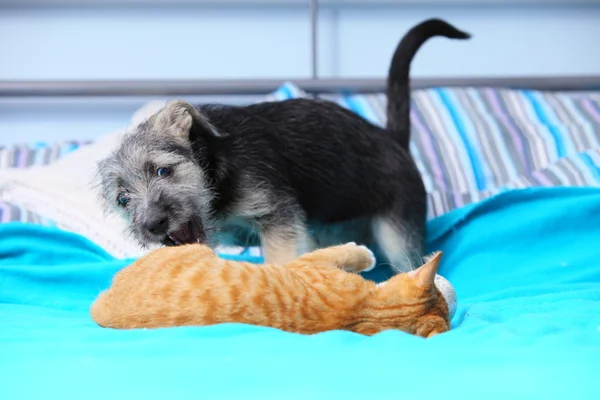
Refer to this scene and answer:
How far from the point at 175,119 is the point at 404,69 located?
2.92 ft

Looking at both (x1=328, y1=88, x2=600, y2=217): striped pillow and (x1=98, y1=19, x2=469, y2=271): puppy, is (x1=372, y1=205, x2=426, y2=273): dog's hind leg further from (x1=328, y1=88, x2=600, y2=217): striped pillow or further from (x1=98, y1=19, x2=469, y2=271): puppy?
(x1=328, y1=88, x2=600, y2=217): striped pillow

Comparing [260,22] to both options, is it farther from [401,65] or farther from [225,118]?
[225,118]

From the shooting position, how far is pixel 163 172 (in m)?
1.76

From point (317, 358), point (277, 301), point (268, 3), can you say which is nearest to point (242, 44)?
point (268, 3)

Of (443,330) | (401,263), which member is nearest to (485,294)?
(401,263)

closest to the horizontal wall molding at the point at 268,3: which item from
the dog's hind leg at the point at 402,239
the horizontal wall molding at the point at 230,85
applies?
the horizontal wall molding at the point at 230,85

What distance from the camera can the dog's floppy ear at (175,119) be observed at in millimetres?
1815

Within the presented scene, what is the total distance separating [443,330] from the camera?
4.30 feet

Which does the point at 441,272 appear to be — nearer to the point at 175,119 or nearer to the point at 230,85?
the point at 175,119

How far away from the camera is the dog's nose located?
1623 mm

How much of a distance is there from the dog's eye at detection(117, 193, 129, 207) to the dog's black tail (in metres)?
0.98

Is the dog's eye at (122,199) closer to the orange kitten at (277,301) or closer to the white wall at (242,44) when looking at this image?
the orange kitten at (277,301)

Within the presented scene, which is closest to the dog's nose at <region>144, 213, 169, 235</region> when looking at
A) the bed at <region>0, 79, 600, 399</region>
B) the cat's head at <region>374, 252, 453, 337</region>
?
the bed at <region>0, 79, 600, 399</region>

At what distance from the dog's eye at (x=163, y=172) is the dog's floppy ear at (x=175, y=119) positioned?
0.11 m
